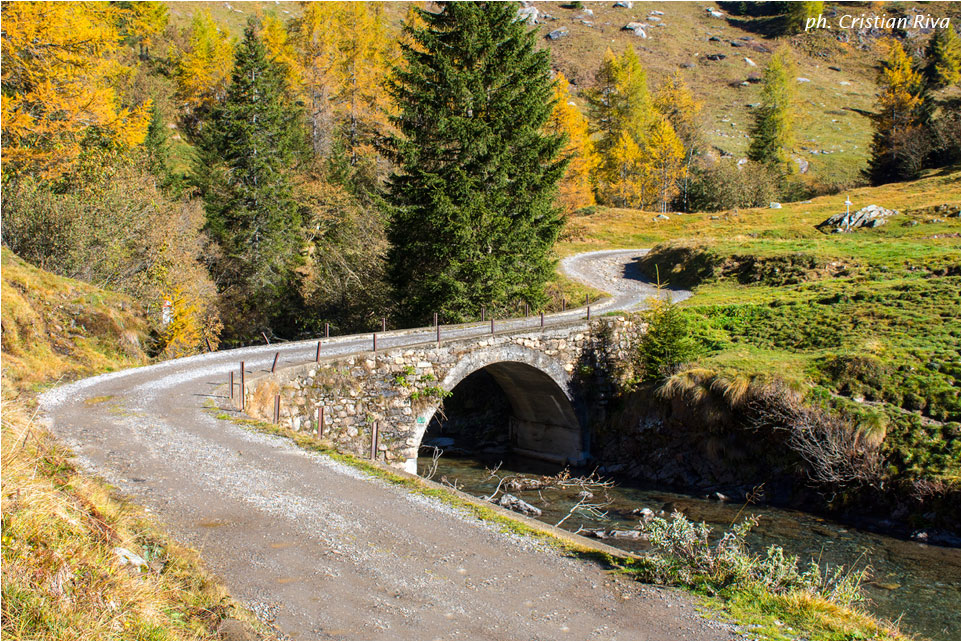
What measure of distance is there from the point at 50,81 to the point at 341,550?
16.4 metres

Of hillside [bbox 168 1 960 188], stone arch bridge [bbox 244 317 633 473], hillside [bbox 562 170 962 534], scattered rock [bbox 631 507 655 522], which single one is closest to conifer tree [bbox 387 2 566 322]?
stone arch bridge [bbox 244 317 633 473]

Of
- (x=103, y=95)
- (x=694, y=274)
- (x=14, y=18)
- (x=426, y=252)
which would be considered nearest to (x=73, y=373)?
(x=103, y=95)

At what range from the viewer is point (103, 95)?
17438 mm

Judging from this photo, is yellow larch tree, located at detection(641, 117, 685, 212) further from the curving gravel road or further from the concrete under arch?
the curving gravel road

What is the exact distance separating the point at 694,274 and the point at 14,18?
31.5 metres

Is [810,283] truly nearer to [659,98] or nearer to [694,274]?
[694,274]

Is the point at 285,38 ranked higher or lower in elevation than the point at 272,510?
higher

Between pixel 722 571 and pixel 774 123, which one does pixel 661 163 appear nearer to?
pixel 774 123

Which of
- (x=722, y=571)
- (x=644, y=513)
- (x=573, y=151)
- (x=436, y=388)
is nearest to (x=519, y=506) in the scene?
(x=644, y=513)

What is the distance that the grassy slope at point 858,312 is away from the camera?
15930mm

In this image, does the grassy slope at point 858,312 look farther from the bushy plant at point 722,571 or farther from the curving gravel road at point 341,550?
the curving gravel road at point 341,550

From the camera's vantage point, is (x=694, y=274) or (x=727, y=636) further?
(x=694, y=274)

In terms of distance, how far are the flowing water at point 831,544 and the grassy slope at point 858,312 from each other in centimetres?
208

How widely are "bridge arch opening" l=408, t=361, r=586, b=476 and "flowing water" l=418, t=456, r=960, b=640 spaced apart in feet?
11.5
